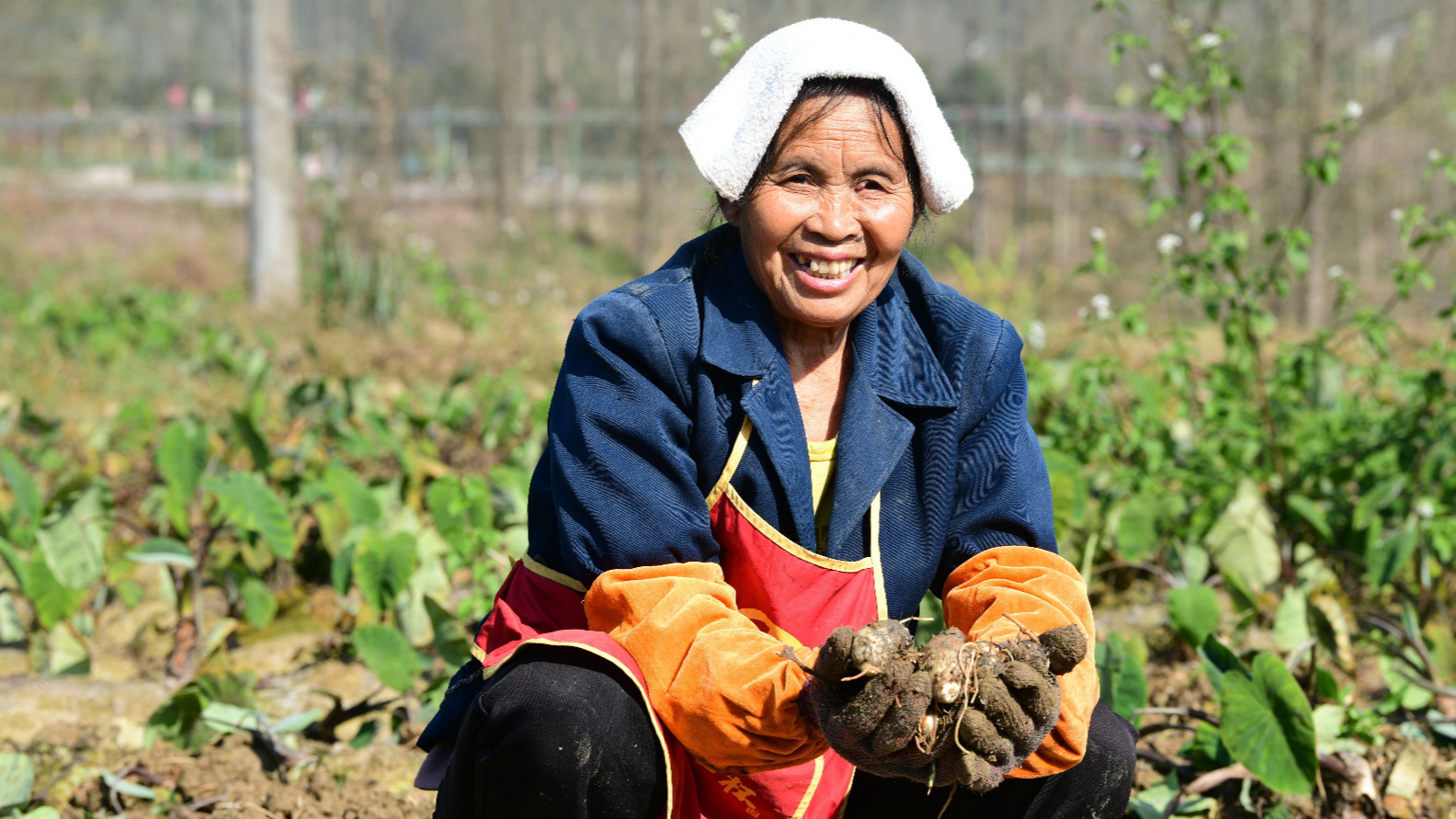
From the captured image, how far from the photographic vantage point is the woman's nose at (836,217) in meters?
1.59

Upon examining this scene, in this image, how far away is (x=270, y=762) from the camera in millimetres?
2334

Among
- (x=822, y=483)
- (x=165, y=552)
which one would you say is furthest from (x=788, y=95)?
(x=165, y=552)

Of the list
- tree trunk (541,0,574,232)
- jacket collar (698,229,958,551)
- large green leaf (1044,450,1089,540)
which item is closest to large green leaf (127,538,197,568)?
jacket collar (698,229,958,551)

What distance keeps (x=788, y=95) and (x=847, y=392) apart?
1.29 ft

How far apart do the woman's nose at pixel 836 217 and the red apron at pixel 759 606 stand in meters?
0.26

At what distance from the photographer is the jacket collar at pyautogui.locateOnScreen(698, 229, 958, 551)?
5.30ft

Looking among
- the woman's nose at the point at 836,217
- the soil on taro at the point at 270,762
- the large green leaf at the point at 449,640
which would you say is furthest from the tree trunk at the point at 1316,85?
the woman's nose at the point at 836,217

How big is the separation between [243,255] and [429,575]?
1346 cm

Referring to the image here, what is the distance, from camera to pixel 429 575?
2.98m

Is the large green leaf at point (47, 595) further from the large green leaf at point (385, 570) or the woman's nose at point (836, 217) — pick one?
the woman's nose at point (836, 217)

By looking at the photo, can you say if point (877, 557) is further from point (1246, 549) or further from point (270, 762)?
point (1246, 549)

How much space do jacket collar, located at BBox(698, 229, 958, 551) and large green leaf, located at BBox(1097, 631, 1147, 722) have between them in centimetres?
74

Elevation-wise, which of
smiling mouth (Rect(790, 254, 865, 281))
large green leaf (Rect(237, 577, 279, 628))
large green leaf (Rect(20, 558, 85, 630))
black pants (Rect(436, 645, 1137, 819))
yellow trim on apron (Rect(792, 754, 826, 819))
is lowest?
large green leaf (Rect(237, 577, 279, 628))

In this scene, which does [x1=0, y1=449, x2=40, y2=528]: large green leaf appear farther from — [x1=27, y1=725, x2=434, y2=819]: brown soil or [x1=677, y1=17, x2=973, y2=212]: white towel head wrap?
[x1=677, y1=17, x2=973, y2=212]: white towel head wrap
